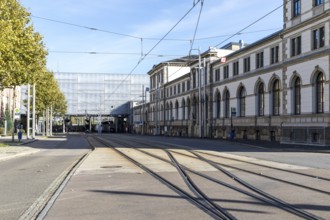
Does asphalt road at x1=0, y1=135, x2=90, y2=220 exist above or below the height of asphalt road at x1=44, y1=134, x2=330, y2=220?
below

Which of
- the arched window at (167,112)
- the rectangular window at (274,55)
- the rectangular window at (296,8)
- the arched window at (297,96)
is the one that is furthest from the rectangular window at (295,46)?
the arched window at (167,112)

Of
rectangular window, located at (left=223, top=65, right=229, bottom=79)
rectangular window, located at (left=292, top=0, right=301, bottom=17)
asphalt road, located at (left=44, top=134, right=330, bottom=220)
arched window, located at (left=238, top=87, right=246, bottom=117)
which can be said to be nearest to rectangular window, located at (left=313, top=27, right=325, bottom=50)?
rectangular window, located at (left=292, top=0, right=301, bottom=17)

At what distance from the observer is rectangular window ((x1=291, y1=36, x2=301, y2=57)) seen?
138 feet

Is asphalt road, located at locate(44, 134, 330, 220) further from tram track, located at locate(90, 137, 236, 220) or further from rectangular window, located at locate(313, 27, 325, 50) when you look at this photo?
rectangular window, located at locate(313, 27, 325, 50)

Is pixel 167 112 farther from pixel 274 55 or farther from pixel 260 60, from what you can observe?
pixel 274 55

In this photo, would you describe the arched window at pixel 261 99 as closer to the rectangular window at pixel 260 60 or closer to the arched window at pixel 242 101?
the rectangular window at pixel 260 60

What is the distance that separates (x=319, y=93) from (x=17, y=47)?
25.2 meters

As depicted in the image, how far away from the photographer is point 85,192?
36.7ft

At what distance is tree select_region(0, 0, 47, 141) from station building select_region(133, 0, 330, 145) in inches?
884

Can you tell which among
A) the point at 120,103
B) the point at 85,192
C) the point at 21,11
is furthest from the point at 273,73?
the point at 120,103

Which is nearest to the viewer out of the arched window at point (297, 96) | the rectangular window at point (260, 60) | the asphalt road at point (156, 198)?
the asphalt road at point (156, 198)

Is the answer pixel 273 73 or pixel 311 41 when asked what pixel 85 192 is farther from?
pixel 273 73

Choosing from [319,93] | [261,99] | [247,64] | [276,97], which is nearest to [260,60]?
[247,64]

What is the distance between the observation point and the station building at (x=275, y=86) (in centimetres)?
3888
